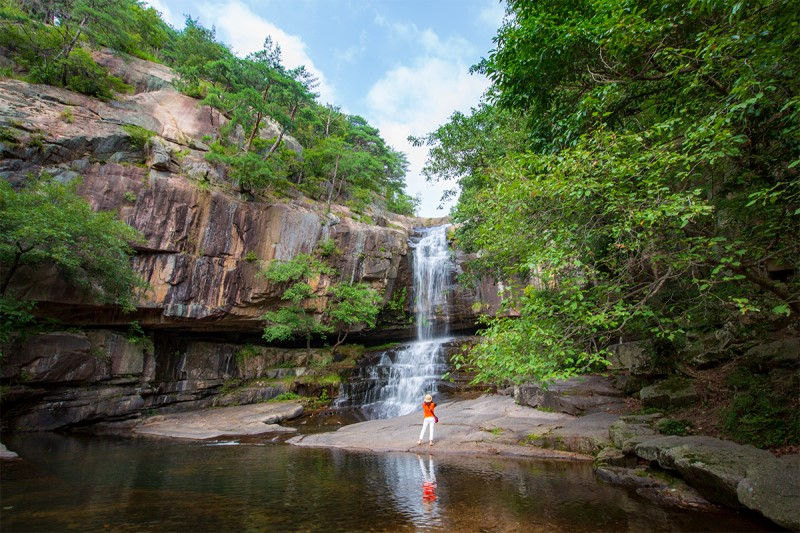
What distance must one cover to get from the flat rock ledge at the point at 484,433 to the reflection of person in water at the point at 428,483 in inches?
74.0

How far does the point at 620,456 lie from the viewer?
25.5 ft

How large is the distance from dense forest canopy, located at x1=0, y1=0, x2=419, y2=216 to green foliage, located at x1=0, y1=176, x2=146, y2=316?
789cm

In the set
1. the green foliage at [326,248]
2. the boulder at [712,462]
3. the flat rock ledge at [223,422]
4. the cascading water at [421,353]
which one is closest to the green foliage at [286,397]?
the flat rock ledge at [223,422]

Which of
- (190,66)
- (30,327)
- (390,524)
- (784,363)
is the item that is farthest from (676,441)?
(190,66)

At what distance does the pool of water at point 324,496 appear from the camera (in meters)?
5.16

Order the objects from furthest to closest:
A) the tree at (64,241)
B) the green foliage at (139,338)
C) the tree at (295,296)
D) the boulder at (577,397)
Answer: the tree at (295,296) → the green foliage at (139,338) → the tree at (64,241) → the boulder at (577,397)

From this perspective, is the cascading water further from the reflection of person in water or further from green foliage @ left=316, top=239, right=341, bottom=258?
the reflection of person in water

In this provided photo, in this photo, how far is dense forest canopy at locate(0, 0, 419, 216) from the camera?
22328 mm

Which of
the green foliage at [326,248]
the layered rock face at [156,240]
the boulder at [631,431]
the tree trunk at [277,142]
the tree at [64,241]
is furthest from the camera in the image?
the tree trunk at [277,142]

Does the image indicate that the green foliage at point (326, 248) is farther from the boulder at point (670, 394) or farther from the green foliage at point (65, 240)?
the boulder at point (670, 394)

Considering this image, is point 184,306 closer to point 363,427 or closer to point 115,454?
point 115,454

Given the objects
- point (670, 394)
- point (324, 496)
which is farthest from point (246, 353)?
point (670, 394)

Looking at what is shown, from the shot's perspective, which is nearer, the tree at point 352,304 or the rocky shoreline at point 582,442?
the rocky shoreline at point 582,442

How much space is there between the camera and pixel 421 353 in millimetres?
22938
